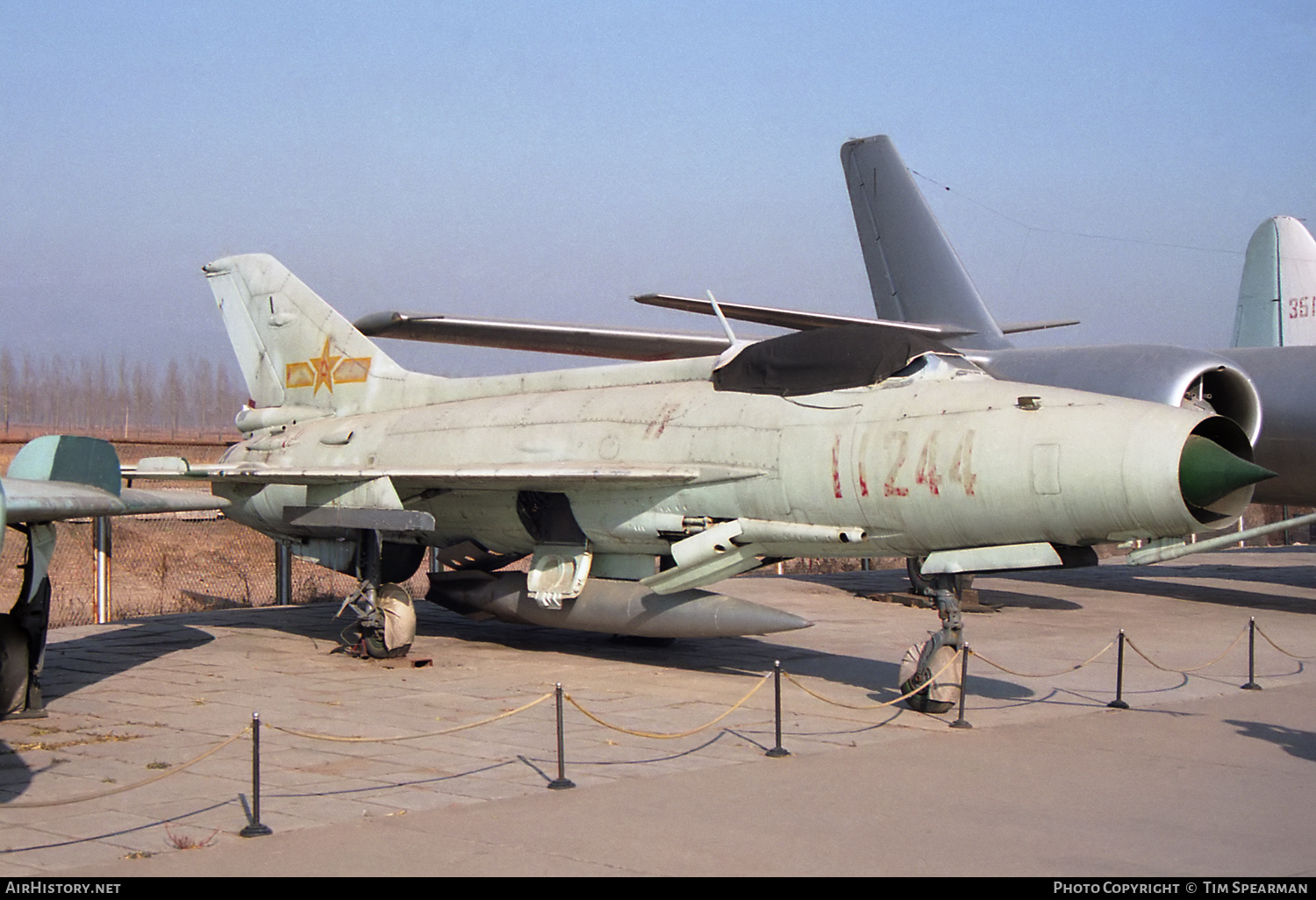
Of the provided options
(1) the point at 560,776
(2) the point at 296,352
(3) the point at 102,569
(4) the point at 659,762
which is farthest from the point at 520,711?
(3) the point at 102,569

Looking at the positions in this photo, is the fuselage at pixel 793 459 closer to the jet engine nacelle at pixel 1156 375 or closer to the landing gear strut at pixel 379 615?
the landing gear strut at pixel 379 615

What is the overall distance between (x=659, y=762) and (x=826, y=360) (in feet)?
12.9

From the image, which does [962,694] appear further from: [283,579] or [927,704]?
[283,579]

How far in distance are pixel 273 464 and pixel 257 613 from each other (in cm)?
342

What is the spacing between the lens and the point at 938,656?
935cm

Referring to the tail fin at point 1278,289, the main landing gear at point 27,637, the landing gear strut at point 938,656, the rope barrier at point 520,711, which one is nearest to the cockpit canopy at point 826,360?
the landing gear strut at point 938,656

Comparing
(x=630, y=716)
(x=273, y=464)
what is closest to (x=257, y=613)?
(x=273, y=464)

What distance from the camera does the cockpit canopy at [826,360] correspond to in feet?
32.4

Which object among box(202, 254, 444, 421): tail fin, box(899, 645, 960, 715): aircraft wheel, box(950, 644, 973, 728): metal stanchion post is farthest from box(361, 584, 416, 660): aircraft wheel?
box(950, 644, 973, 728): metal stanchion post

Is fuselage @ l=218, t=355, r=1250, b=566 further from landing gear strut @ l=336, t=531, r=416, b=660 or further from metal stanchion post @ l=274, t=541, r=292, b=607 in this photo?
metal stanchion post @ l=274, t=541, r=292, b=607

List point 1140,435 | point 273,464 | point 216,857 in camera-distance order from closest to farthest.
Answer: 1. point 216,857
2. point 1140,435
3. point 273,464

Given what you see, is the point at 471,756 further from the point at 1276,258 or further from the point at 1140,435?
the point at 1276,258

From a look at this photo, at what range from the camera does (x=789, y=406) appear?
33.8 feet

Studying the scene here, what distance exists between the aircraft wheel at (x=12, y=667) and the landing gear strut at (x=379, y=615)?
10.3ft
